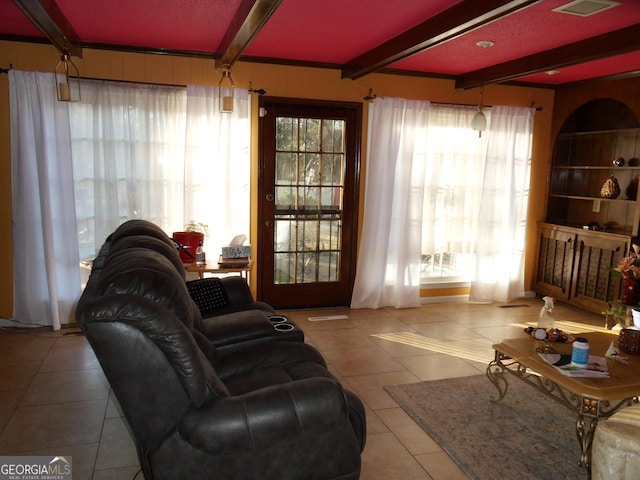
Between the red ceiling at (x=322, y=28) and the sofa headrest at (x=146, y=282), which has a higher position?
the red ceiling at (x=322, y=28)

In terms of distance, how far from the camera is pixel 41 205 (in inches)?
166

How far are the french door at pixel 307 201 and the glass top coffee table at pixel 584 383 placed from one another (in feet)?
7.86

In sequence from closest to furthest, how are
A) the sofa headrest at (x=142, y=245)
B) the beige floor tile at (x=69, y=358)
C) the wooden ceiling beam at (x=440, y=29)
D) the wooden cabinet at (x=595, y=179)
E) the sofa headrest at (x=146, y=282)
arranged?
the sofa headrest at (x=146, y=282)
the sofa headrest at (x=142, y=245)
the wooden ceiling beam at (x=440, y=29)
the beige floor tile at (x=69, y=358)
the wooden cabinet at (x=595, y=179)

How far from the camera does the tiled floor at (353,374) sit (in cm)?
259

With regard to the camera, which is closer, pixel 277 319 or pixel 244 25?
pixel 277 319

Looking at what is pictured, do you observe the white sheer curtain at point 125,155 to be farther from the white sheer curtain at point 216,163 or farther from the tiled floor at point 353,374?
the tiled floor at point 353,374

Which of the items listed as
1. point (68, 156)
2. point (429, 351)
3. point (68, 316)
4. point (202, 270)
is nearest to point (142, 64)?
point (68, 156)

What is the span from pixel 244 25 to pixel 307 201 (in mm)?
2100

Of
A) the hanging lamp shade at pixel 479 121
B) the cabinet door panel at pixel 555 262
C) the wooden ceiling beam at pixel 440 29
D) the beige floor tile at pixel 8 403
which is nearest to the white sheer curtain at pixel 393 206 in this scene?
the hanging lamp shade at pixel 479 121

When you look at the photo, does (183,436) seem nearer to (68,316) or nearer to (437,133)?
(68,316)

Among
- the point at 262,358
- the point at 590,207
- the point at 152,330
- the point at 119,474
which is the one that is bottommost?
the point at 119,474

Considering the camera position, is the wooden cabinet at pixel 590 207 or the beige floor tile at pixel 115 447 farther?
the wooden cabinet at pixel 590 207

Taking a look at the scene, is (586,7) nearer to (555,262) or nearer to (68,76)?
(555,262)

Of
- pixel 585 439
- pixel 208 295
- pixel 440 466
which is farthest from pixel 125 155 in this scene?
pixel 585 439
